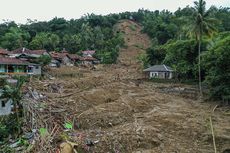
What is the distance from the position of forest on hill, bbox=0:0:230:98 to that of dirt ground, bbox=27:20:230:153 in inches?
183

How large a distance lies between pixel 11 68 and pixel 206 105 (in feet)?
76.3

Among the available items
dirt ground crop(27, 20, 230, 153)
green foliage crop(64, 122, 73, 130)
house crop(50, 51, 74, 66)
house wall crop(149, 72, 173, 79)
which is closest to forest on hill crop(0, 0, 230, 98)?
house wall crop(149, 72, 173, 79)

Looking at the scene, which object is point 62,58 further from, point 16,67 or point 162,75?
point 162,75

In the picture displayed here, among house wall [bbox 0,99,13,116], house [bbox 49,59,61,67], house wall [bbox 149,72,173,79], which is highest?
house [bbox 49,59,61,67]

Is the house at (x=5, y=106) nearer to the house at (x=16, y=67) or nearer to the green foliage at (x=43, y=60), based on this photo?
A: the house at (x=16, y=67)

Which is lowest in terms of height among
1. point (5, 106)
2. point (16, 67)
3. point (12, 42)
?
point (5, 106)

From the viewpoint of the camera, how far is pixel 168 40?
67812mm

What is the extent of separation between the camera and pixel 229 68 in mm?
27078

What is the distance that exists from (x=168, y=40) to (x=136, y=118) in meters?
49.7

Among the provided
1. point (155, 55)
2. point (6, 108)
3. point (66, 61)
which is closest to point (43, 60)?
point (66, 61)

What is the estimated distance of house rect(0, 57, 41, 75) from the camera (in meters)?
32.7

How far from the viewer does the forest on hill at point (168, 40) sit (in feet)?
94.2

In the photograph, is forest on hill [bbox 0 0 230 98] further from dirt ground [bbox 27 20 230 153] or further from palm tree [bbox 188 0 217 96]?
dirt ground [bbox 27 20 230 153]

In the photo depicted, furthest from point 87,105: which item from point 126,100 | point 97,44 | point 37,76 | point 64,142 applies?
point 97,44
